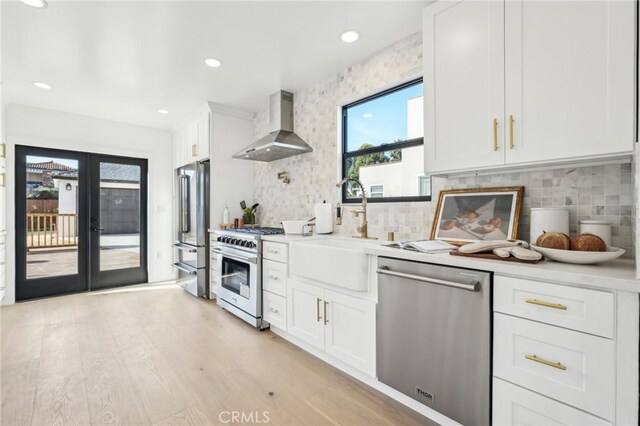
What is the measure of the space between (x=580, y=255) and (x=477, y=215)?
69 centimetres

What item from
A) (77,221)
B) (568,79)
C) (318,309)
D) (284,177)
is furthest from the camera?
(77,221)

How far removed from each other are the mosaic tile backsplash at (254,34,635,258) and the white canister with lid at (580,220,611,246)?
3.9 inches

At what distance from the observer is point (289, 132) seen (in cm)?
347

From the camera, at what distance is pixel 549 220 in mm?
1592

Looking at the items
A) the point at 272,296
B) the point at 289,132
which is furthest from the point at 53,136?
the point at 272,296

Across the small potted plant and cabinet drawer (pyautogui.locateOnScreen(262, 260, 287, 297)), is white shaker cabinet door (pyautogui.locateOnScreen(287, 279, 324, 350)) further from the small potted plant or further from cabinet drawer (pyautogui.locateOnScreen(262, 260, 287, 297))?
the small potted plant

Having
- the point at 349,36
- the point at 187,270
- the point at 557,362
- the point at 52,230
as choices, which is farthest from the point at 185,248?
the point at 557,362

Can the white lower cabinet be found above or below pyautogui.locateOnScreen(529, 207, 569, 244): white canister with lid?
below

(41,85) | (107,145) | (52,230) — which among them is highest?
(41,85)

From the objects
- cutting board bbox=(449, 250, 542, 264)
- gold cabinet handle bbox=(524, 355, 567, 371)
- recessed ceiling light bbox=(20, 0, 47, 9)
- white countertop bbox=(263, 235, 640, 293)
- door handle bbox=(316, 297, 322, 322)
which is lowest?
door handle bbox=(316, 297, 322, 322)

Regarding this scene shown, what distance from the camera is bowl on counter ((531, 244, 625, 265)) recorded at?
121 centimetres

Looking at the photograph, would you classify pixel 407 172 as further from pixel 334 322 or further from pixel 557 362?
pixel 557 362

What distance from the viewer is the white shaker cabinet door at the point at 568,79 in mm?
1251

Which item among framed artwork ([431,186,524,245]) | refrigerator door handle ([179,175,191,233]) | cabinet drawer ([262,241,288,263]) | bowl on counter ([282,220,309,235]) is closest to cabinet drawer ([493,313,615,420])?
framed artwork ([431,186,524,245])
